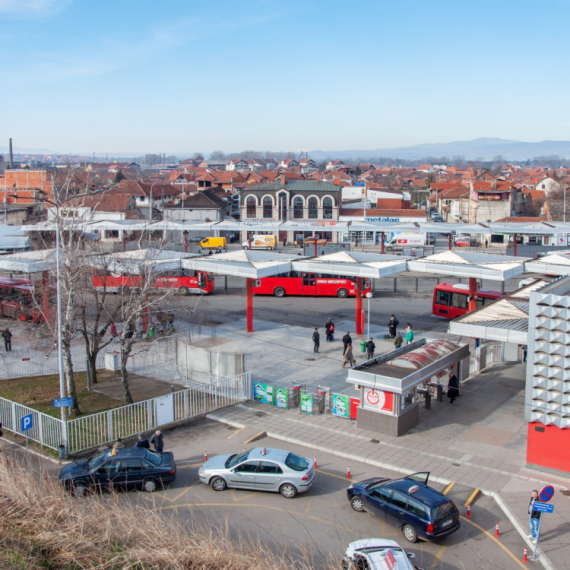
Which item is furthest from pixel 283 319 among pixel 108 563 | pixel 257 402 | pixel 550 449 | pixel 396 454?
pixel 108 563

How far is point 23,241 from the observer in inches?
1647

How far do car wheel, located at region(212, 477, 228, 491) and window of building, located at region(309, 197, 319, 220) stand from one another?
175ft

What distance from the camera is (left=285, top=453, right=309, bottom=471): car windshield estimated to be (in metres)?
13.0

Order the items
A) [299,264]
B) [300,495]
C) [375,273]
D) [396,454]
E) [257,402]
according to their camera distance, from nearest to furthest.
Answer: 1. [300,495]
2. [396,454]
3. [257,402]
4. [375,273]
5. [299,264]

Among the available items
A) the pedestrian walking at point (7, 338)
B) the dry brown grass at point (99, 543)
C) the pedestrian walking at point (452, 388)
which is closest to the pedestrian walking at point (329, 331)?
the pedestrian walking at point (452, 388)

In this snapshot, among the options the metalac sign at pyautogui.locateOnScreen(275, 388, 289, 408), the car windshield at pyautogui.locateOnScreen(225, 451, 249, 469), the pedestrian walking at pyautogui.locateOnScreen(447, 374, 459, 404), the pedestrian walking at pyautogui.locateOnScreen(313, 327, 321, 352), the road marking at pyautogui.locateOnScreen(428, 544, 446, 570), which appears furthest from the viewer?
the pedestrian walking at pyautogui.locateOnScreen(313, 327, 321, 352)

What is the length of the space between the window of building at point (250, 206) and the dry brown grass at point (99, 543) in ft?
185

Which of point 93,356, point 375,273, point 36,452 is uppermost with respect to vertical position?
point 375,273

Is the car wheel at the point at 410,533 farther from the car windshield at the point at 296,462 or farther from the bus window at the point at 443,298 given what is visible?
the bus window at the point at 443,298

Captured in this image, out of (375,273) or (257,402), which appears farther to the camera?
(375,273)

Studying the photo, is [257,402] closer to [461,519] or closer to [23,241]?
[461,519]

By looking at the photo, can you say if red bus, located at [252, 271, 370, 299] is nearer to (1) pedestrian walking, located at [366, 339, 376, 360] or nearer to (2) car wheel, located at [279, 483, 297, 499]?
(1) pedestrian walking, located at [366, 339, 376, 360]

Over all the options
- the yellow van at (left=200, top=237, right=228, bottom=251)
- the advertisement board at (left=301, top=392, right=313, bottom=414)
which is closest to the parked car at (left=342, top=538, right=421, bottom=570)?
the advertisement board at (left=301, top=392, right=313, bottom=414)

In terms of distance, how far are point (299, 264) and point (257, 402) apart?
9823mm
